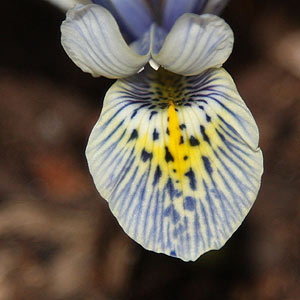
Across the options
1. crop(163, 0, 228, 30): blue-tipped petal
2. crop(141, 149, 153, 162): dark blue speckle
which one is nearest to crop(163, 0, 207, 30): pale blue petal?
crop(163, 0, 228, 30): blue-tipped petal

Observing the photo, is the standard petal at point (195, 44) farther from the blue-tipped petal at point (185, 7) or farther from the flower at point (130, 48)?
the blue-tipped petal at point (185, 7)

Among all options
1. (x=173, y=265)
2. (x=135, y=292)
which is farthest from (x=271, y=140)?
(x=135, y=292)

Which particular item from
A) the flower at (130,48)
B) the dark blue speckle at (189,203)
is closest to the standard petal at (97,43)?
the flower at (130,48)

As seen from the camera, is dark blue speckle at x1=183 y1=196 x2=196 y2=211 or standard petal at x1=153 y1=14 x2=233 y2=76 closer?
standard petal at x1=153 y1=14 x2=233 y2=76

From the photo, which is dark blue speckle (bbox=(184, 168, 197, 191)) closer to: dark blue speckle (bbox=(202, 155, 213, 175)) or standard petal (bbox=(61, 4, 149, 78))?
dark blue speckle (bbox=(202, 155, 213, 175))

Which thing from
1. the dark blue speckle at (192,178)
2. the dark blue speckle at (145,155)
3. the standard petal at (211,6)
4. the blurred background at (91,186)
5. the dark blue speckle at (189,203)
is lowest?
the blurred background at (91,186)

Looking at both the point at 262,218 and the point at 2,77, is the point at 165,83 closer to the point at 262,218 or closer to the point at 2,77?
the point at 262,218
